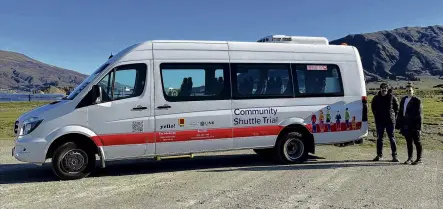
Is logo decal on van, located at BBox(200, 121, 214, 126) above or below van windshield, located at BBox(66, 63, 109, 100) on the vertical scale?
below

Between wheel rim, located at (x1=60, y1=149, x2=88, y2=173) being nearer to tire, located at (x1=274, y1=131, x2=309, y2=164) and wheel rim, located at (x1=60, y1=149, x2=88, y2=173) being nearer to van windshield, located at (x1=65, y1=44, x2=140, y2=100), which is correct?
van windshield, located at (x1=65, y1=44, x2=140, y2=100)

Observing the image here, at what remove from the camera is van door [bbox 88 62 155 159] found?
835 cm

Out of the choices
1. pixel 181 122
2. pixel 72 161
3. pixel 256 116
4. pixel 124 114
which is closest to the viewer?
pixel 72 161

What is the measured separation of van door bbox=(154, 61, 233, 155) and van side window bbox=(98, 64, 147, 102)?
342 millimetres

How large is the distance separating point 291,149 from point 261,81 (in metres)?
1.96

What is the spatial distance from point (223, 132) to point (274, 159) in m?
1.80

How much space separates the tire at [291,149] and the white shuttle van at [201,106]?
0.03 meters

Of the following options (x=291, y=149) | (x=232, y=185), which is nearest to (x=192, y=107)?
(x=232, y=185)

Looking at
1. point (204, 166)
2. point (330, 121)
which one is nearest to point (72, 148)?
point (204, 166)

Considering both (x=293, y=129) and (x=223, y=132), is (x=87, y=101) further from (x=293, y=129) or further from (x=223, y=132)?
(x=293, y=129)

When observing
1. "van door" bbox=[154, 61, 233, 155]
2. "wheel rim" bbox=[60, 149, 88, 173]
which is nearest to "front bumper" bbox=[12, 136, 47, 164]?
"wheel rim" bbox=[60, 149, 88, 173]

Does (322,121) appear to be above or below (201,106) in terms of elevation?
below

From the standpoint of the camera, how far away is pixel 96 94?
8266 millimetres

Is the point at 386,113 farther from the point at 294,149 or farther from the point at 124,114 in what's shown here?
the point at 124,114
